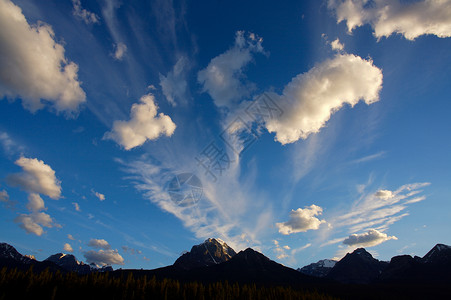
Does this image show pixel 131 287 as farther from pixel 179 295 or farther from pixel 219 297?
pixel 219 297

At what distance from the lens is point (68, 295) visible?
131m

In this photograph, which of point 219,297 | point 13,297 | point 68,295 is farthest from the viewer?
point 219,297

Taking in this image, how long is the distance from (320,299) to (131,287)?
12833 centimetres

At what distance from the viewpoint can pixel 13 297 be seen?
387 feet

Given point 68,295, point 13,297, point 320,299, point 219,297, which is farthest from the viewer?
point 320,299

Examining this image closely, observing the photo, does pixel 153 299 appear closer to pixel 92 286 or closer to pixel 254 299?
pixel 92 286

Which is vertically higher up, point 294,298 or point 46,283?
point 46,283

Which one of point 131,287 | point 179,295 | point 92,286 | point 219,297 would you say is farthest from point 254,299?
point 92,286

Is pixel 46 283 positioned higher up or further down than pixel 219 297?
higher up

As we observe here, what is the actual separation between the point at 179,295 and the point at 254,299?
161 feet

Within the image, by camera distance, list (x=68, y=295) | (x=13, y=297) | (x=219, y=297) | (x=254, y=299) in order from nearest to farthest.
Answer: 1. (x=13, y=297)
2. (x=68, y=295)
3. (x=219, y=297)
4. (x=254, y=299)

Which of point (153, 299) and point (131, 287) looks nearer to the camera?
point (153, 299)

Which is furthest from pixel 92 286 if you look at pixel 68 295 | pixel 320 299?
pixel 320 299

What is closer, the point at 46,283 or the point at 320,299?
the point at 46,283
